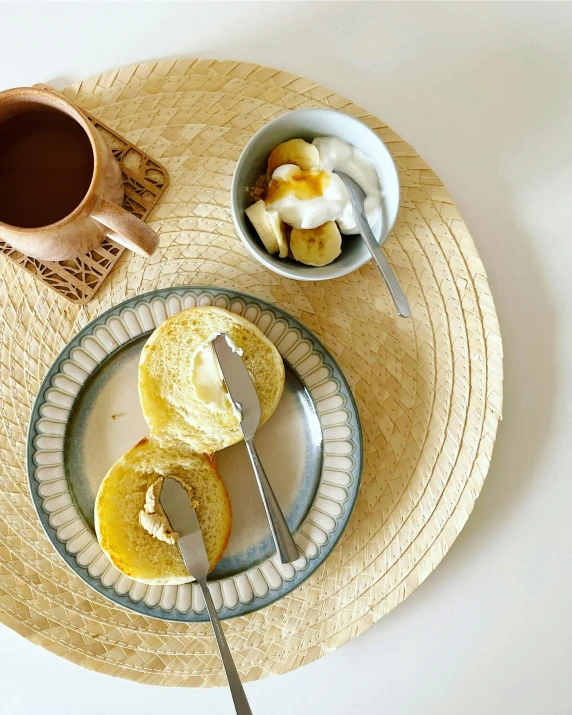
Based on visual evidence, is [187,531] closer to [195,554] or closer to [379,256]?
[195,554]

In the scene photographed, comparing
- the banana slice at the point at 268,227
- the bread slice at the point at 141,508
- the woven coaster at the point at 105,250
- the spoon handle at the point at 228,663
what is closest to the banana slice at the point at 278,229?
the banana slice at the point at 268,227

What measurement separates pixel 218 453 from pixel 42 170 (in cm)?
53

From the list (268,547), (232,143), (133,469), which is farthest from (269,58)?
(268,547)

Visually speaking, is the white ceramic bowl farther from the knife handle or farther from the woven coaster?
the knife handle

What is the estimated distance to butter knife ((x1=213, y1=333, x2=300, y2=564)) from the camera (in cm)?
86

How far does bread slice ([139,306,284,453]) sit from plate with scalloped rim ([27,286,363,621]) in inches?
2.0

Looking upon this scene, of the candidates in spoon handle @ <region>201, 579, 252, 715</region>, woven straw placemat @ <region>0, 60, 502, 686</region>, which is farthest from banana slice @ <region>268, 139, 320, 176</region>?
spoon handle @ <region>201, 579, 252, 715</region>

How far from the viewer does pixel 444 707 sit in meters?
1.08

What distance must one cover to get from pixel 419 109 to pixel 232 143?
371 millimetres

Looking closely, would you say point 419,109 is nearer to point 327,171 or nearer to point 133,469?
point 327,171

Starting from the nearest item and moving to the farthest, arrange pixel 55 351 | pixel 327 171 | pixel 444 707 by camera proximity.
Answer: pixel 327 171, pixel 55 351, pixel 444 707

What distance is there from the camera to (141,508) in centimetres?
A: 89

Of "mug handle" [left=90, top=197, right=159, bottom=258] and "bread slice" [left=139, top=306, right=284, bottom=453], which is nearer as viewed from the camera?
"mug handle" [left=90, top=197, right=159, bottom=258]

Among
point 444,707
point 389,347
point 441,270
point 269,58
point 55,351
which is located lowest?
point 444,707
